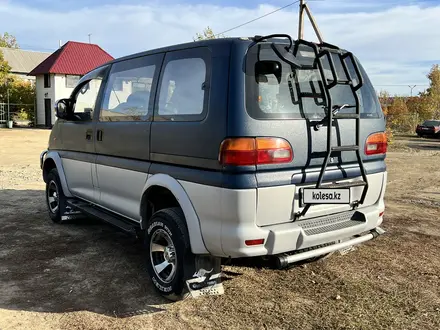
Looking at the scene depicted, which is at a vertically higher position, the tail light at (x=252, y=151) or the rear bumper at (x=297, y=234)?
the tail light at (x=252, y=151)

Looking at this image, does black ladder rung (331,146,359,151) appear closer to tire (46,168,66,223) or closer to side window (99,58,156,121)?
side window (99,58,156,121)

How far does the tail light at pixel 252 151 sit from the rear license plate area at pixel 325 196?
1.12 ft

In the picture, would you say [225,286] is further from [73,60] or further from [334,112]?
[73,60]

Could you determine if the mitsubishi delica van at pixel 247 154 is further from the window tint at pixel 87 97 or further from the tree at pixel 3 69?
the tree at pixel 3 69

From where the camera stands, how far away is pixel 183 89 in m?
3.78

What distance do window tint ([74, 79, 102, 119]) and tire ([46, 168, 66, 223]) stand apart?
1.16m

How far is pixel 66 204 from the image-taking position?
605 centimetres

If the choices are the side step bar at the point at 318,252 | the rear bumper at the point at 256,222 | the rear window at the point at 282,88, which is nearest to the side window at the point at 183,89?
the rear window at the point at 282,88

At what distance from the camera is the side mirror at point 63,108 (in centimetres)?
566

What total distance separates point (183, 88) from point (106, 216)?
192cm

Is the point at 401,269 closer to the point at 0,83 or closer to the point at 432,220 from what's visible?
the point at 432,220

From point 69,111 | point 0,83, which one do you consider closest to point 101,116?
point 69,111

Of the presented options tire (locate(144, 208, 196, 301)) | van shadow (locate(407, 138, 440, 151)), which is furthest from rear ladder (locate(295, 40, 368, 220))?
van shadow (locate(407, 138, 440, 151))

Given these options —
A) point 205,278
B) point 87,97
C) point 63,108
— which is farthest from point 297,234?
point 63,108
